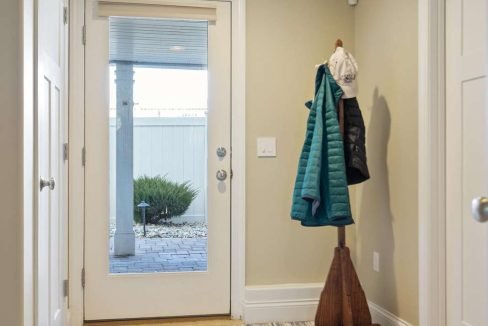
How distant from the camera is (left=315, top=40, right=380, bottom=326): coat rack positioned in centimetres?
246

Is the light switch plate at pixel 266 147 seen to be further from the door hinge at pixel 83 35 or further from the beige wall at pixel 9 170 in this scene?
the beige wall at pixel 9 170

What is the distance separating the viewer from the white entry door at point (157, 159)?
9.25 feet

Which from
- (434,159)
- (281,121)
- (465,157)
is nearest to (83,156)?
(281,121)

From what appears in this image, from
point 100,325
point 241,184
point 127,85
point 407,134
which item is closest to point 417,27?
point 407,134

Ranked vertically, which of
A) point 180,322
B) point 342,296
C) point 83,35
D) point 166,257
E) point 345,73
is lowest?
point 180,322

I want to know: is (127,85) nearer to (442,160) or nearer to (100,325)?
(100,325)

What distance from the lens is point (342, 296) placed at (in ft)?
8.18

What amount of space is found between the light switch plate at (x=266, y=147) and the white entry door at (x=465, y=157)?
1064 mm

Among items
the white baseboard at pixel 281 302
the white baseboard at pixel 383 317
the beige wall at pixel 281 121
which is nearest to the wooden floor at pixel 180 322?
the white baseboard at pixel 281 302

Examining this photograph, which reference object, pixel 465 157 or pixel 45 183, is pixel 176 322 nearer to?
pixel 45 183

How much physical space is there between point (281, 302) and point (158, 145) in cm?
125

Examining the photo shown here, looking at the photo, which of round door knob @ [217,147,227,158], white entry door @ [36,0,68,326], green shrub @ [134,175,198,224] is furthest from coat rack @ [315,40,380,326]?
white entry door @ [36,0,68,326]

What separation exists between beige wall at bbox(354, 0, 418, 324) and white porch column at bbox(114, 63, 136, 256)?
1437 mm

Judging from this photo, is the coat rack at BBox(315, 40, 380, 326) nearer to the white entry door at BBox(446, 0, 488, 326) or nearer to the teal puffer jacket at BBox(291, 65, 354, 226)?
the teal puffer jacket at BBox(291, 65, 354, 226)
